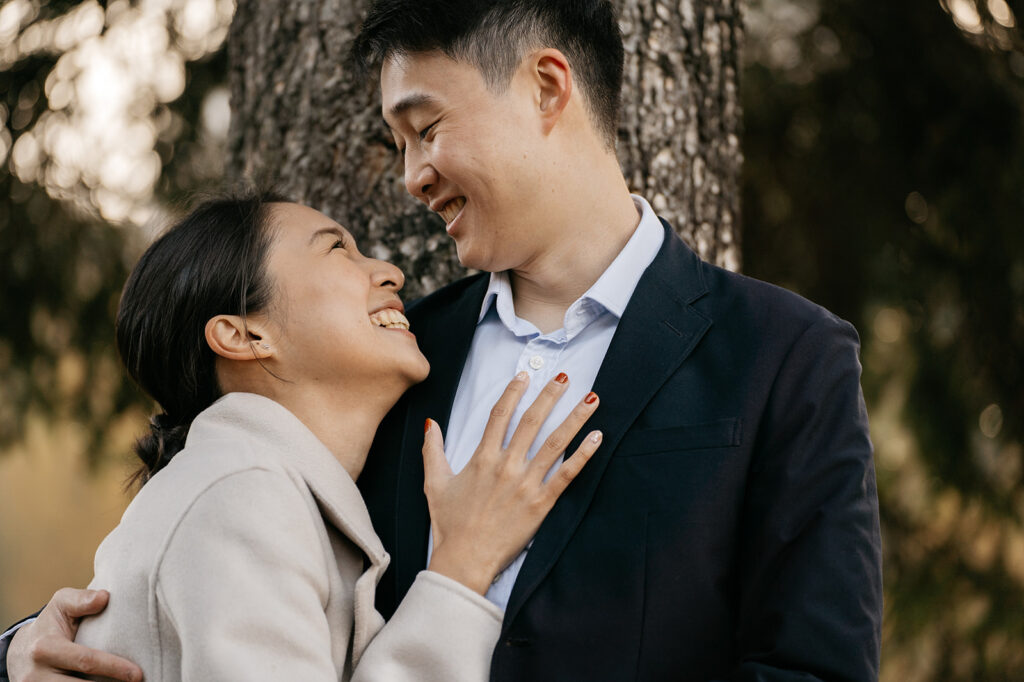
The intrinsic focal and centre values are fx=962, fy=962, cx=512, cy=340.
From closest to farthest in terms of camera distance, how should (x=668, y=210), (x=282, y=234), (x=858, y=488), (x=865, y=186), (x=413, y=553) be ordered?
→ 1. (x=858, y=488)
2. (x=413, y=553)
3. (x=282, y=234)
4. (x=668, y=210)
5. (x=865, y=186)

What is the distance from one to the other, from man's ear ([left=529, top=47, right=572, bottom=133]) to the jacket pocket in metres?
0.67

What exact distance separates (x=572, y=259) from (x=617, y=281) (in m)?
0.14

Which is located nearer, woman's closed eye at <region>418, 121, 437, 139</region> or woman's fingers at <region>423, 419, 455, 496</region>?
woman's fingers at <region>423, 419, 455, 496</region>

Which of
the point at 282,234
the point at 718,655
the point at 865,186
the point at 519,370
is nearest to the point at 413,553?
the point at 519,370

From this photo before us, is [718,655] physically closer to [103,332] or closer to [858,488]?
[858,488]

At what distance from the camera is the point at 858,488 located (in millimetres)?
1469

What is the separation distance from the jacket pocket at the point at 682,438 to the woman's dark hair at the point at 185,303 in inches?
30.0

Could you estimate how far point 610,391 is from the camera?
164 cm

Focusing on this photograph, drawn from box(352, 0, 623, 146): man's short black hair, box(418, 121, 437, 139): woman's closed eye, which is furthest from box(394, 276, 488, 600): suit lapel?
box(352, 0, 623, 146): man's short black hair

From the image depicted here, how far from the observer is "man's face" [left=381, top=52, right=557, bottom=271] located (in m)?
1.82

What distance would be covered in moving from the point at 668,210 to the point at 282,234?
107 cm

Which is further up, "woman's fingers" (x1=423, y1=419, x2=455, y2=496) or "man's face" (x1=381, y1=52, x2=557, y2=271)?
"man's face" (x1=381, y1=52, x2=557, y2=271)

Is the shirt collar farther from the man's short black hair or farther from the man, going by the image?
the man's short black hair

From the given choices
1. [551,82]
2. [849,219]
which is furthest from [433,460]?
[849,219]
